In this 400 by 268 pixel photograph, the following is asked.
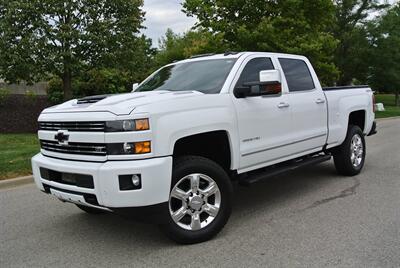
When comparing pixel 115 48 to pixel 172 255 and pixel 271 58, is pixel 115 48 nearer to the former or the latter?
pixel 271 58

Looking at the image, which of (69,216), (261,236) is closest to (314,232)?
(261,236)

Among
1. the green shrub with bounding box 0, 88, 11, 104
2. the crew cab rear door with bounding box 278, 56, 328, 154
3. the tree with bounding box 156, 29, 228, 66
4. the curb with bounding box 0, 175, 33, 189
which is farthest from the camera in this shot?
the tree with bounding box 156, 29, 228, 66

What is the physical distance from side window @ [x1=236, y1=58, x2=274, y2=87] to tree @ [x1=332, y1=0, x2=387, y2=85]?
953 inches

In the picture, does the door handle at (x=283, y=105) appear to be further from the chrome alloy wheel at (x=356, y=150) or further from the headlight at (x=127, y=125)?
the chrome alloy wheel at (x=356, y=150)

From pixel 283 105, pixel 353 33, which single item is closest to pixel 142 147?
pixel 283 105

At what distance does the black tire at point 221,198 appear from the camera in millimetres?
4250

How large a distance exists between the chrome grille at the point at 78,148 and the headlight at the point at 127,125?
202mm

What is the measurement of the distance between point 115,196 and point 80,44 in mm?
12724

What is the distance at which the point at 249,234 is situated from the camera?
464 centimetres

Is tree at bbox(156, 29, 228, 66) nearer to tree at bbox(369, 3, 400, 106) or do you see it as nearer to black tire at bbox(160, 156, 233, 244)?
Answer: tree at bbox(369, 3, 400, 106)

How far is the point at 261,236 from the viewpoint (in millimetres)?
4574

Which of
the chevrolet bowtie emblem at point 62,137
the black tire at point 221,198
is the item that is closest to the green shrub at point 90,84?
the chevrolet bowtie emblem at point 62,137

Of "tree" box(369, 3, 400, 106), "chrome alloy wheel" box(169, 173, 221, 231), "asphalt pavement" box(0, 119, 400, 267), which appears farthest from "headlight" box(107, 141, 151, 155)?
"tree" box(369, 3, 400, 106)

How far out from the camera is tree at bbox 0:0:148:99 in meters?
14.9
